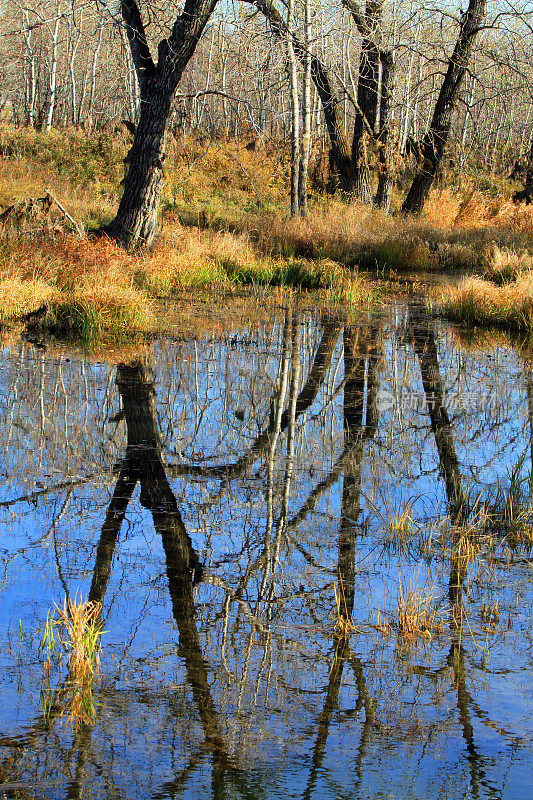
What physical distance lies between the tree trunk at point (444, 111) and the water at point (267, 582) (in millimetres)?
12780

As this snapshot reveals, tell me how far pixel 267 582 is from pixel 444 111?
1762 cm

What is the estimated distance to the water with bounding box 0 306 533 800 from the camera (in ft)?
8.46

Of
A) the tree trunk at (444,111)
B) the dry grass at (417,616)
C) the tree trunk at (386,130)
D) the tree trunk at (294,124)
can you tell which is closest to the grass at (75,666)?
the dry grass at (417,616)

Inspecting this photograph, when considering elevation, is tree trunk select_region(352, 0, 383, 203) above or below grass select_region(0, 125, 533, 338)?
above

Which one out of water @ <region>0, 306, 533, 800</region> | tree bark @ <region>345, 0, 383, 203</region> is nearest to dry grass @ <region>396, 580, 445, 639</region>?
water @ <region>0, 306, 533, 800</region>

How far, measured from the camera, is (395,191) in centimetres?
2589

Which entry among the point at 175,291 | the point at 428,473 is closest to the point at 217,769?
the point at 428,473

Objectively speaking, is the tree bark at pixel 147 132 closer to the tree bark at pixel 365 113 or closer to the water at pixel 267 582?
the water at pixel 267 582

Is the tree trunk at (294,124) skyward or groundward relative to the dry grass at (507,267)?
skyward

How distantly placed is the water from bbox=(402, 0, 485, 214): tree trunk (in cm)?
1278

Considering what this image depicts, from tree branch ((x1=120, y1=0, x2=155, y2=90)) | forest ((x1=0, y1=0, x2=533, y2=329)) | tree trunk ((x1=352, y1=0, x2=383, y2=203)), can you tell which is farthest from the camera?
tree trunk ((x1=352, y1=0, x2=383, y2=203))

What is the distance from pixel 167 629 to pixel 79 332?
6865 mm

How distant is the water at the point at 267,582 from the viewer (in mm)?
2580

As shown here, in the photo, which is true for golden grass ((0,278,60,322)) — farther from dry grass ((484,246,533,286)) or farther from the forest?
dry grass ((484,246,533,286))
